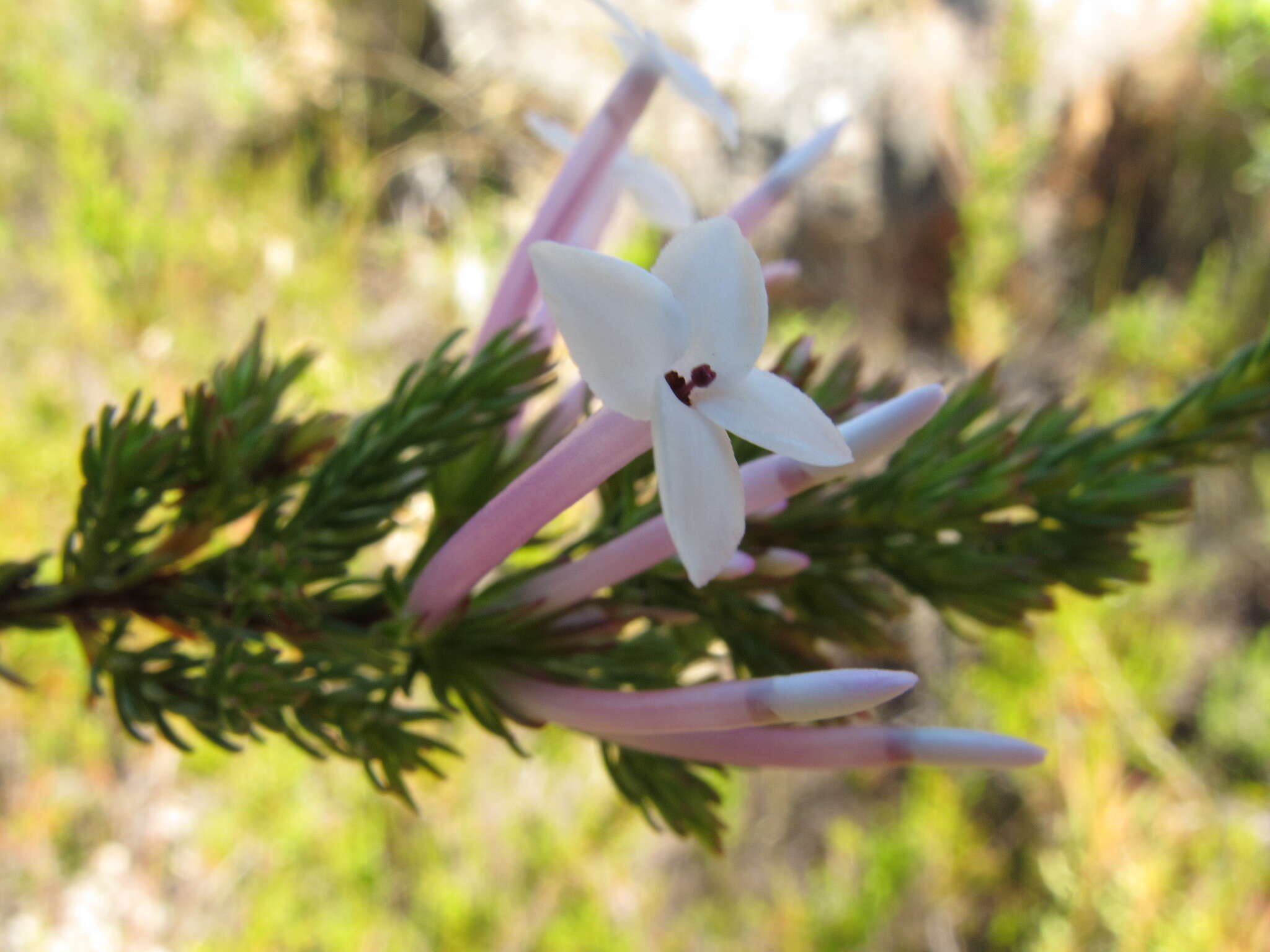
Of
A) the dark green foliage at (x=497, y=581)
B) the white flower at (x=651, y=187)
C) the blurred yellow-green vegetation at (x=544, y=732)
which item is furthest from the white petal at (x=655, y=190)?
the blurred yellow-green vegetation at (x=544, y=732)

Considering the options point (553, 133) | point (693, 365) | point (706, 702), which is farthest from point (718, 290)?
point (553, 133)

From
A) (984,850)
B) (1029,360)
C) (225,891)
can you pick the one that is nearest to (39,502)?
(225,891)

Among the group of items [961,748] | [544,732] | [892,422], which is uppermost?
[892,422]

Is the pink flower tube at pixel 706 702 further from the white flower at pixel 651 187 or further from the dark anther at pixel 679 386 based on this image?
the white flower at pixel 651 187

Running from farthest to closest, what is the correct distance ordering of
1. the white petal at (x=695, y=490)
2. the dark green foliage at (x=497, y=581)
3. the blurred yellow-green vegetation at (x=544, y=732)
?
the blurred yellow-green vegetation at (x=544, y=732), the dark green foliage at (x=497, y=581), the white petal at (x=695, y=490)

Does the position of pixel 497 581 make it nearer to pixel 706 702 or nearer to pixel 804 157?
pixel 706 702

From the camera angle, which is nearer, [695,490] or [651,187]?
[695,490]

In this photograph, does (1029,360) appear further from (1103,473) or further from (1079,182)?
(1103,473)
